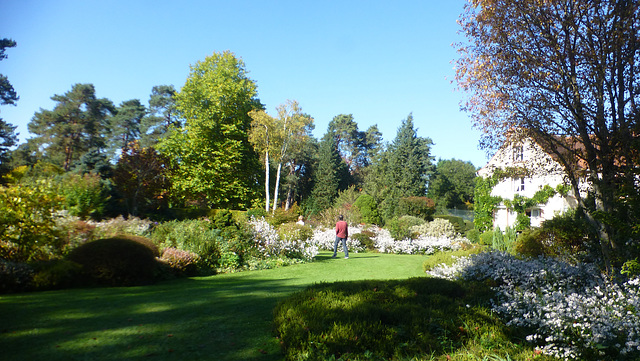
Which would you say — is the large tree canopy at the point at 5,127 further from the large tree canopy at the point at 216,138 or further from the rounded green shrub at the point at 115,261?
the rounded green shrub at the point at 115,261

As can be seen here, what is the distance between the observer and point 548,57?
622 cm

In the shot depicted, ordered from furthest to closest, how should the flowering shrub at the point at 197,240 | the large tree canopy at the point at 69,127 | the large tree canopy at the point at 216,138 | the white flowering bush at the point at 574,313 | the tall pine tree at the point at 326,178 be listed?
the tall pine tree at the point at 326,178, the large tree canopy at the point at 69,127, the large tree canopy at the point at 216,138, the flowering shrub at the point at 197,240, the white flowering bush at the point at 574,313

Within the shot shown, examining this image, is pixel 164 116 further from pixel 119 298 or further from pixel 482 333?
pixel 482 333

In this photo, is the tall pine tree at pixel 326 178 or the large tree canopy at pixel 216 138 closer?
the large tree canopy at pixel 216 138

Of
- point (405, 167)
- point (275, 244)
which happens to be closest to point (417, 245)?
point (275, 244)

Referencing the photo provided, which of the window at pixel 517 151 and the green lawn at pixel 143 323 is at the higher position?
the window at pixel 517 151

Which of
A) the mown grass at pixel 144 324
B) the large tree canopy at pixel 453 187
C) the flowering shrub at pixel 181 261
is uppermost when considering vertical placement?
the large tree canopy at pixel 453 187

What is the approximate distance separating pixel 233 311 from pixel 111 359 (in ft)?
6.25

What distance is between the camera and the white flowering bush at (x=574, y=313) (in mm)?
3828

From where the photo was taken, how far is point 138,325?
4.39 meters

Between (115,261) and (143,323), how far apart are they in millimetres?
3067

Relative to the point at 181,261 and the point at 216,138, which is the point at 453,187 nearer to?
the point at 216,138

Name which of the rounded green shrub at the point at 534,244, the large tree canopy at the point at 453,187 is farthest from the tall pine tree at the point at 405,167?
the rounded green shrub at the point at 534,244

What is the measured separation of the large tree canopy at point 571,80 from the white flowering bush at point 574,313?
0.88m
